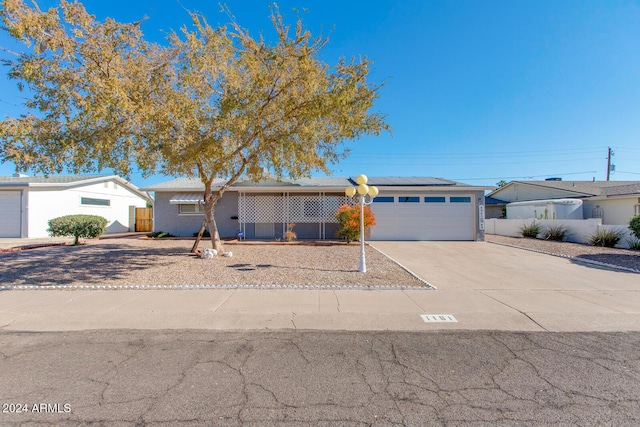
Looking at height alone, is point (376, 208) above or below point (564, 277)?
above

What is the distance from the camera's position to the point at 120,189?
2262cm

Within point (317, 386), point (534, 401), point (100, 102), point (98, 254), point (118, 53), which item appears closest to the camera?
point (534, 401)

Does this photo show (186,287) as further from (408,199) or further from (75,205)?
(75,205)

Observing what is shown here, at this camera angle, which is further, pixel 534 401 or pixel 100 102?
pixel 100 102

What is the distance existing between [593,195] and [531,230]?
6.71 metres

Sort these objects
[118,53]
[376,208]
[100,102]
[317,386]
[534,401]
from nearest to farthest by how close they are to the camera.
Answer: [534,401]
[317,386]
[100,102]
[118,53]
[376,208]

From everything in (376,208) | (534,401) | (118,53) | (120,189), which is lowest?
(534,401)

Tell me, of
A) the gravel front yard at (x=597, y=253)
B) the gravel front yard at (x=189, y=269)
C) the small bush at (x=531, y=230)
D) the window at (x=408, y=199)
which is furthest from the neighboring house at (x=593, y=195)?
the gravel front yard at (x=189, y=269)

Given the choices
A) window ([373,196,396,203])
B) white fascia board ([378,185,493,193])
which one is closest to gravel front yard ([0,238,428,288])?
window ([373,196,396,203])

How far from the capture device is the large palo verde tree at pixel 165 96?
690cm

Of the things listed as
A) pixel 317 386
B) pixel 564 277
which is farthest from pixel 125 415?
pixel 564 277

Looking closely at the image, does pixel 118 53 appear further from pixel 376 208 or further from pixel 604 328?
pixel 376 208

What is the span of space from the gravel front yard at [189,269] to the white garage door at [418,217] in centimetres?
445

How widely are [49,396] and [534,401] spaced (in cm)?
451
